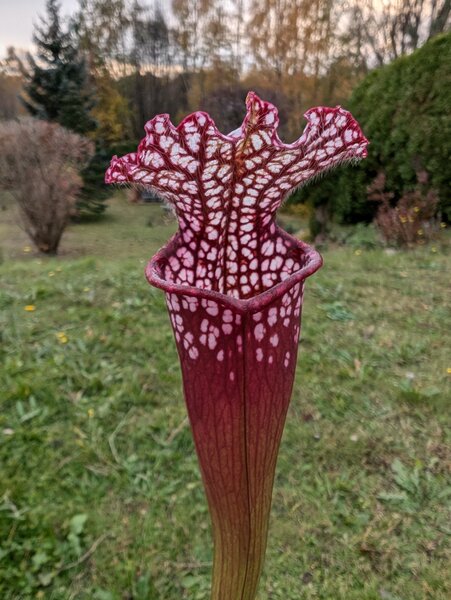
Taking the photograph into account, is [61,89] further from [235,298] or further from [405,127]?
→ [235,298]

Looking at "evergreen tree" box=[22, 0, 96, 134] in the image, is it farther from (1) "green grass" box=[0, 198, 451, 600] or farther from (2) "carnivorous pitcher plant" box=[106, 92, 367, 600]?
(2) "carnivorous pitcher plant" box=[106, 92, 367, 600]

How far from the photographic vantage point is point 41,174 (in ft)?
23.6

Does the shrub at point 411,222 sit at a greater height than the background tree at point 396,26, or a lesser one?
lesser

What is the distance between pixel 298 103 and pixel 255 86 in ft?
7.05

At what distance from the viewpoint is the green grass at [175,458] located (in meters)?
1.53

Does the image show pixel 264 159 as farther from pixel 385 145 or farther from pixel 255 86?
pixel 255 86

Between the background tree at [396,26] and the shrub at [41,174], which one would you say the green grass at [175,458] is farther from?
the background tree at [396,26]

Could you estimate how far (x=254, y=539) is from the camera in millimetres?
702

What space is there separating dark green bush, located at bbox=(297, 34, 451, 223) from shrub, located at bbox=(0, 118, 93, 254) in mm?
4520

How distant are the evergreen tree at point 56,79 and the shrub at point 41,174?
4189 mm

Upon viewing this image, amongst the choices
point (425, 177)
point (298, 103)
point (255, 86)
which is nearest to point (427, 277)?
point (425, 177)

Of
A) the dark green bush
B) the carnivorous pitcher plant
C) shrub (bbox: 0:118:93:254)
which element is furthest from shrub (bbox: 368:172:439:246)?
shrub (bbox: 0:118:93:254)

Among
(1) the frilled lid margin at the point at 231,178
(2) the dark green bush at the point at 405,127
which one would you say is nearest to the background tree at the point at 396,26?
(2) the dark green bush at the point at 405,127

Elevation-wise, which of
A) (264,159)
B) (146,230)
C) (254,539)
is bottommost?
(146,230)
